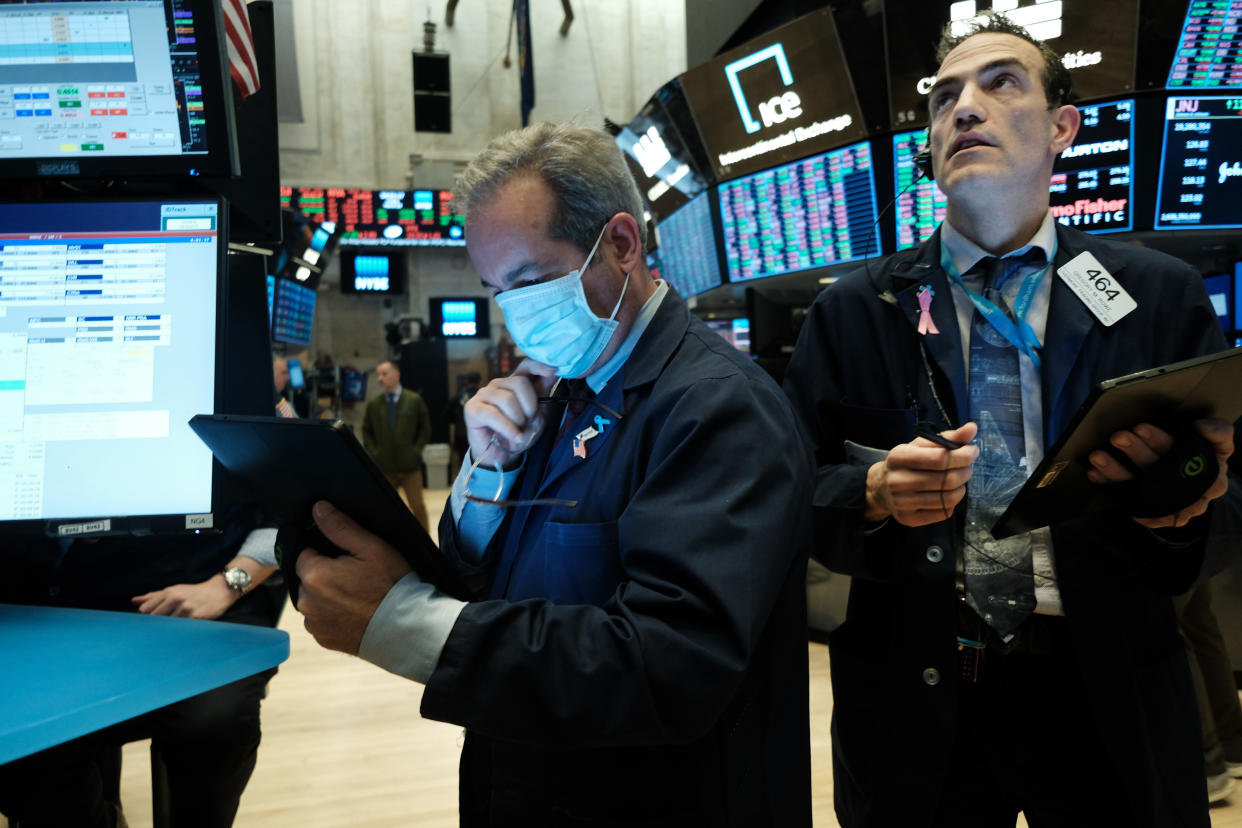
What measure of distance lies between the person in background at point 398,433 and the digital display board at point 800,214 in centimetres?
325

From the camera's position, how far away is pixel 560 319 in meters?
1.26

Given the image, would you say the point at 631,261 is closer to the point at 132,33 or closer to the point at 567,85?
the point at 132,33

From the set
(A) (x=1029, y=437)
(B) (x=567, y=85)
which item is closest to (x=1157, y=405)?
(A) (x=1029, y=437)

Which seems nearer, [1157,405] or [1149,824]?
[1157,405]

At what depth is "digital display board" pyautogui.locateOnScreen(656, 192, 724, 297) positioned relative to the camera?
19.7ft

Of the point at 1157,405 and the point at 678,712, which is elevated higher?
the point at 1157,405

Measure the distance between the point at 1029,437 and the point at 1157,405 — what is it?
1.12 feet

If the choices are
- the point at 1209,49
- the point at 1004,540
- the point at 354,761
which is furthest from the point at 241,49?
the point at 1209,49

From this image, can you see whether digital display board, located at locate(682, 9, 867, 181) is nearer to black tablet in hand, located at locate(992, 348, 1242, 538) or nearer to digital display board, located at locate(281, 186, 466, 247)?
black tablet in hand, located at locate(992, 348, 1242, 538)

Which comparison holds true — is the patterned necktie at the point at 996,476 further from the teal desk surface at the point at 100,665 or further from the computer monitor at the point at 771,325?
the computer monitor at the point at 771,325

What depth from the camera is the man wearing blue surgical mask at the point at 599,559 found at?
0.95 metres

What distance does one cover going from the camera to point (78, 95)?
1.31 m

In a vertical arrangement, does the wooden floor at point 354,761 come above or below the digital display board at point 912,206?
below

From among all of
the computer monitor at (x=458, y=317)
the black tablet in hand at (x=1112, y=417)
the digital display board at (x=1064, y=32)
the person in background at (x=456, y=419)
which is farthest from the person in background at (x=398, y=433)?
the black tablet in hand at (x=1112, y=417)
